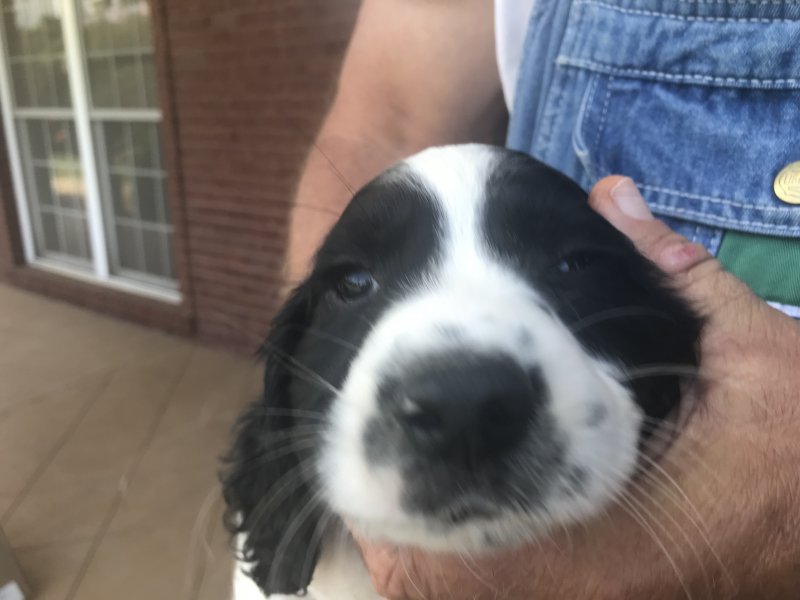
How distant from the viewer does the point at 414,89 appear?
Result: 5.93ft

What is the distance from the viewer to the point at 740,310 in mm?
1072

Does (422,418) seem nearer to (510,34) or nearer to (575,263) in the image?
(575,263)

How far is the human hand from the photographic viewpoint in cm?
95

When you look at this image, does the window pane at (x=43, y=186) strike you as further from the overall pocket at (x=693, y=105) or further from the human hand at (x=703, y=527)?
the human hand at (x=703, y=527)

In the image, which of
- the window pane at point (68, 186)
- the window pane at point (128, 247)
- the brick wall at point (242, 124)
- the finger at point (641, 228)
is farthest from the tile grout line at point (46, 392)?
→ the window pane at point (128, 247)

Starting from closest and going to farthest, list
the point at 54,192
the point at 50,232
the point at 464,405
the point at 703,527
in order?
the point at 464,405, the point at 703,527, the point at 50,232, the point at 54,192

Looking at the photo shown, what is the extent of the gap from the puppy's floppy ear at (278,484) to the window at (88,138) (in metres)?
1.04

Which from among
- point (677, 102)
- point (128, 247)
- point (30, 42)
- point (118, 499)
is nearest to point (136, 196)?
point (128, 247)

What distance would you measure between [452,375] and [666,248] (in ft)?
1.91

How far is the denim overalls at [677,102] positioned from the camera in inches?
50.3

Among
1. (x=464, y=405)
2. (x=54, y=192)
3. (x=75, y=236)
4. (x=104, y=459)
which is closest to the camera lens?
(x=464, y=405)

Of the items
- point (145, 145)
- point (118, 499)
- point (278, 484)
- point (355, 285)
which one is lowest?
point (118, 499)

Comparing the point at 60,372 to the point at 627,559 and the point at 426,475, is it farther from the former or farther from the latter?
the point at 627,559

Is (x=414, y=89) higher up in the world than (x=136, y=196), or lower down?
higher up
